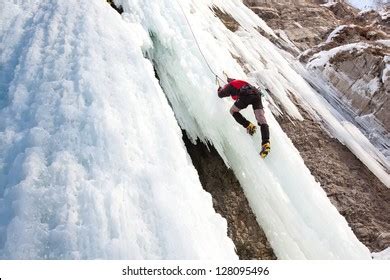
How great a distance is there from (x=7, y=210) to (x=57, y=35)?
2726 mm

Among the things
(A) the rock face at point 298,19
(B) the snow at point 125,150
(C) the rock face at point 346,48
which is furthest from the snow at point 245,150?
(A) the rock face at point 298,19

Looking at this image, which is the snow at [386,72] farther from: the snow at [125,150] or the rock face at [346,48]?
the snow at [125,150]

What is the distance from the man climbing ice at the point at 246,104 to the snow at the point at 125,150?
131 mm

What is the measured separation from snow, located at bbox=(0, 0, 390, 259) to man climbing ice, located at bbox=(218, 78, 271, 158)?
0.43 feet

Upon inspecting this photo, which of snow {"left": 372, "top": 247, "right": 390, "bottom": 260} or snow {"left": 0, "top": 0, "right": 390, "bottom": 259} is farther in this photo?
snow {"left": 372, "top": 247, "right": 390, "bottom": 260}

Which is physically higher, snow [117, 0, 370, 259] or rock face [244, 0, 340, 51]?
rock face [244, 0, 340, 51]

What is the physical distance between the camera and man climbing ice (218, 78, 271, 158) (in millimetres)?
5074

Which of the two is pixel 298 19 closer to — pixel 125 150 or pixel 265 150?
pixel 265 150

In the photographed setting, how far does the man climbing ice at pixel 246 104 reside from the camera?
5.07 m

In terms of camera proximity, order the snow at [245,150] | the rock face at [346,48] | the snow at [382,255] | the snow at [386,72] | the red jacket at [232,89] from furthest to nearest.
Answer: the rock face at [346,48] < the snow at [386,72] < the red jacket at [232,89] < the snow at [382,255] < the snow at [245,150]

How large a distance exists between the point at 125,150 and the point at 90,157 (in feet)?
1.16

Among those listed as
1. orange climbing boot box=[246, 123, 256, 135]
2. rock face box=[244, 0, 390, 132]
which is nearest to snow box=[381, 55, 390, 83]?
rock face box=[244, 0, 390, 132]

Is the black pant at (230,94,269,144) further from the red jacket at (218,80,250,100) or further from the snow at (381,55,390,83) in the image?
the snow at (381,55,390,83)

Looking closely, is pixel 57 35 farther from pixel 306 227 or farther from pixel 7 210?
pixel 306 227
